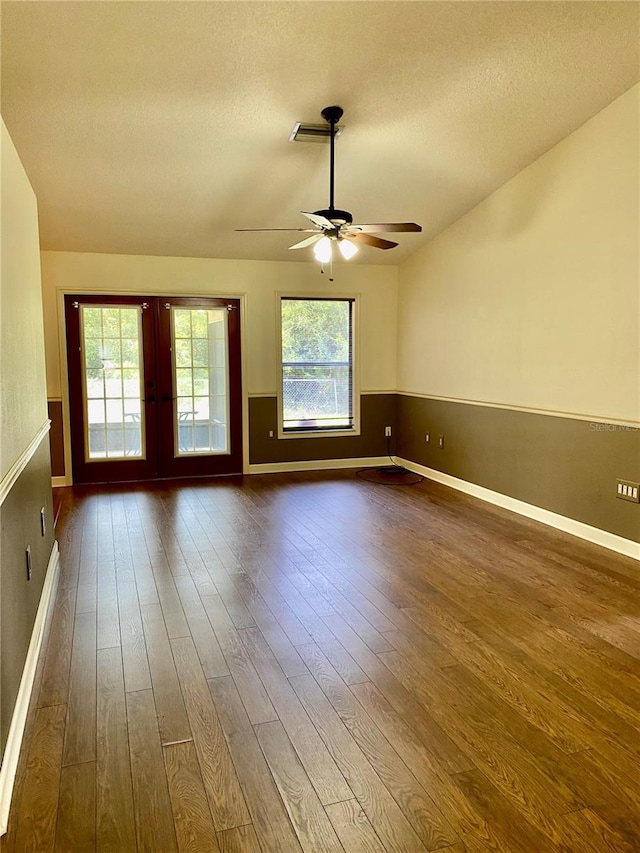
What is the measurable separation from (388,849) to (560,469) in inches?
138

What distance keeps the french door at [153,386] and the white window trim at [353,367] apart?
46 cm

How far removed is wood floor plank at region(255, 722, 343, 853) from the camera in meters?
1.64

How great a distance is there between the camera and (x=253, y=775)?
1.90 metres

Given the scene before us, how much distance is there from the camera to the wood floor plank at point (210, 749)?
175cm

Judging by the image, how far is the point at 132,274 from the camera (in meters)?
6.23

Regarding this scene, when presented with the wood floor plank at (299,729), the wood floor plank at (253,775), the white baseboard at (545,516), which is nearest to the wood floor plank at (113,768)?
the wood floor plank at (253,775)

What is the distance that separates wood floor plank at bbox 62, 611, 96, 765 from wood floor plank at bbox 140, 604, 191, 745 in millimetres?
236

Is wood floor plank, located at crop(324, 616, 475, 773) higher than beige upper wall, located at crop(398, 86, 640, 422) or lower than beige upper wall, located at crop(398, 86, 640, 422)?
lower

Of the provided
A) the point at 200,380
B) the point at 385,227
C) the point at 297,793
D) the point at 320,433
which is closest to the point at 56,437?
the point at 200,380

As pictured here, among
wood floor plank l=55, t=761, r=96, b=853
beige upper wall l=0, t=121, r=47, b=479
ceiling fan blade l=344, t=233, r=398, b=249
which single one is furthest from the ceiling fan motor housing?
wood floor plank l=55, t=761, r=96, b=853

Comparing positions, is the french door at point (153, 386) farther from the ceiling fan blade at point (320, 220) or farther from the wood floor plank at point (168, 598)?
the ceiling fan blade at point (320, 220)

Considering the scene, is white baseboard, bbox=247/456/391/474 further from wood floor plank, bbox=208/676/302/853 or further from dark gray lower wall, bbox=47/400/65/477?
wood floor plank, bbox=208/676/302/853

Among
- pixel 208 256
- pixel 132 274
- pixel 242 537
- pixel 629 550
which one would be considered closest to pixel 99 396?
pixel 132 274

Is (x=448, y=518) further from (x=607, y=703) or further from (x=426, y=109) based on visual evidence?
(x=426, y=109)
